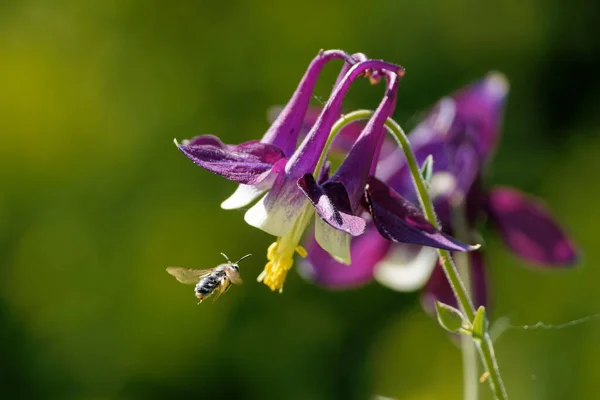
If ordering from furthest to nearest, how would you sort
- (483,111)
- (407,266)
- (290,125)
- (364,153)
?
(483,111) → (407,266) → (290,125) → (364,153)

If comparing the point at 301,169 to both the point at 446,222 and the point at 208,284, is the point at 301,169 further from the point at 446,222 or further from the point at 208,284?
the point at 446,222

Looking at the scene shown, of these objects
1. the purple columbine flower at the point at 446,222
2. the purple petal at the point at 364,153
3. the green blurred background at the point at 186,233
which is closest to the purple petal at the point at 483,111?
the purple columbine flower at the point at 446,222

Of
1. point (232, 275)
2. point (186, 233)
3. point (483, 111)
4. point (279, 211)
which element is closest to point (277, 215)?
point (279, 211)

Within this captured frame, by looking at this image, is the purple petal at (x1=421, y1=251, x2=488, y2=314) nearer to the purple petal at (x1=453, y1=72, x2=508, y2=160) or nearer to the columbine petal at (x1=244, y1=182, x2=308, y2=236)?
the purple petal at (x1=453, y1=72, x2=508, y2=160)

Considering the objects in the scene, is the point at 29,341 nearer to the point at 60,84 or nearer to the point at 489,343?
the point at 60,84

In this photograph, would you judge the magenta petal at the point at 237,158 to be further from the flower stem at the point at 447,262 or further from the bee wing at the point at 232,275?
the bee wing at the point at 232,275

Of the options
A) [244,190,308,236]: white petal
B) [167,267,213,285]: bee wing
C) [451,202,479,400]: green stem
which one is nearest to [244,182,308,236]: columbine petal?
[244,190,308,236]: white petal
